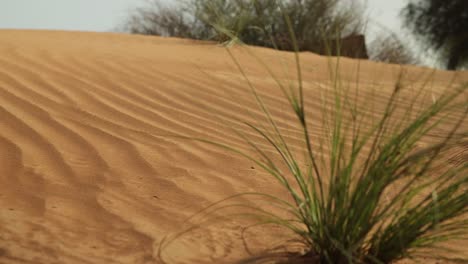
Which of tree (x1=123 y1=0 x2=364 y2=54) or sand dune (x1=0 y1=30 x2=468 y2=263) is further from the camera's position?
tree (x1=123 y1=0 x2=364 y2=54)

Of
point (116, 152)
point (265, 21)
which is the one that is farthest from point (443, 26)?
point (116, 152)

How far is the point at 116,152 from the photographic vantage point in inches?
171

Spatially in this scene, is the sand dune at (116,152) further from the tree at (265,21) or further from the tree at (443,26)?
the tree at (443,26)

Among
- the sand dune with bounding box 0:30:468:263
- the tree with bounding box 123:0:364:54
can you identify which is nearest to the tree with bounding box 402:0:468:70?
the tree with bounding box 123:0:364:54

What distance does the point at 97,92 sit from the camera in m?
5.71

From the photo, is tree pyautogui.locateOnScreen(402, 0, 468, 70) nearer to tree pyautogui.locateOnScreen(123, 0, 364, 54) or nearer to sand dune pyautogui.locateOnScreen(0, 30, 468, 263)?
tree pyautogui.locateOnScreen(123, 0, 364, 54)

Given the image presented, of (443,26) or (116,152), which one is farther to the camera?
(443,26)

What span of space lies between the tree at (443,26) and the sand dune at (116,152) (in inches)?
424

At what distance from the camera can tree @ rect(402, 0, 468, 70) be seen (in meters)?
17.8

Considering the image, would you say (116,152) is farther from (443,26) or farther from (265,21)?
(443,26)

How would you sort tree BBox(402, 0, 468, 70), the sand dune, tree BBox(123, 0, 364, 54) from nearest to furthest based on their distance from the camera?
the sand dune
tree BBox(123, 0, 364, 54)
tree BBox(402, 0, 468, 70)

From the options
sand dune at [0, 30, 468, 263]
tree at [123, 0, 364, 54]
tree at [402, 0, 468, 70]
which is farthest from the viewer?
tree at [402, 0, 468, 70]

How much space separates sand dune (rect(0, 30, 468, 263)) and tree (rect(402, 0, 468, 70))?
10.8m

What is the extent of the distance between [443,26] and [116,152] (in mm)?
15162
